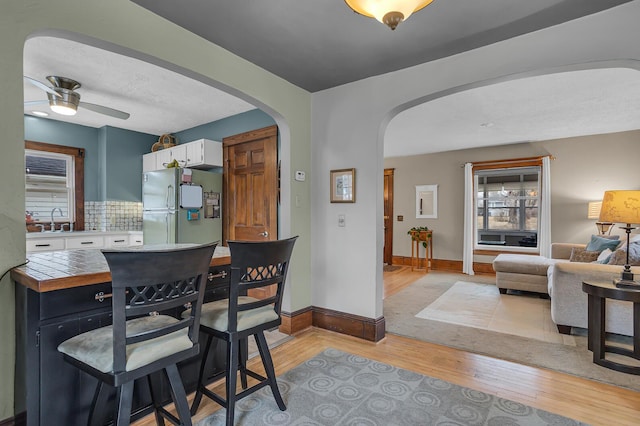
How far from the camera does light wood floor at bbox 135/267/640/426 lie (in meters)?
1.95

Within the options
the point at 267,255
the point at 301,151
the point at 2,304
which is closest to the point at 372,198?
the point at 301,151

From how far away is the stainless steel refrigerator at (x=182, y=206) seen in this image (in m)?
4.10

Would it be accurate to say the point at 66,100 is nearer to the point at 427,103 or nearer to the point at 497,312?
the point at 427,103

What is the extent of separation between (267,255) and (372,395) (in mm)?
1228

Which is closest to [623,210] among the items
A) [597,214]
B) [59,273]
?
[597,214]

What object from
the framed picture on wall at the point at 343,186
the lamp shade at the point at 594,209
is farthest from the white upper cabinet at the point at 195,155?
the lamp shade at the point at 594,209

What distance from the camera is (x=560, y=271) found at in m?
3.11

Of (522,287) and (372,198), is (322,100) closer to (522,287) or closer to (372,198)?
(372,198)

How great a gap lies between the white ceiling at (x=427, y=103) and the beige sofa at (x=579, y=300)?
1847mm

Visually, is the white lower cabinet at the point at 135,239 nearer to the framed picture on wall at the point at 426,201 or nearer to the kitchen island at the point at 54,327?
the kitchen island at the point at 54,327

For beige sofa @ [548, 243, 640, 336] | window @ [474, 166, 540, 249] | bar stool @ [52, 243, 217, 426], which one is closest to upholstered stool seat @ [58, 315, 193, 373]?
bar stool @ [52, 243, 217, 426]

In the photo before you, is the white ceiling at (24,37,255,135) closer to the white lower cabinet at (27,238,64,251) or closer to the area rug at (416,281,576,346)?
the white lower cabinet at (27,238,64,251)

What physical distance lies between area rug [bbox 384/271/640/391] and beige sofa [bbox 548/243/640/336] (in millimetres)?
202

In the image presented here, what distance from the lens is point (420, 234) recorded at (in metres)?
6.89
